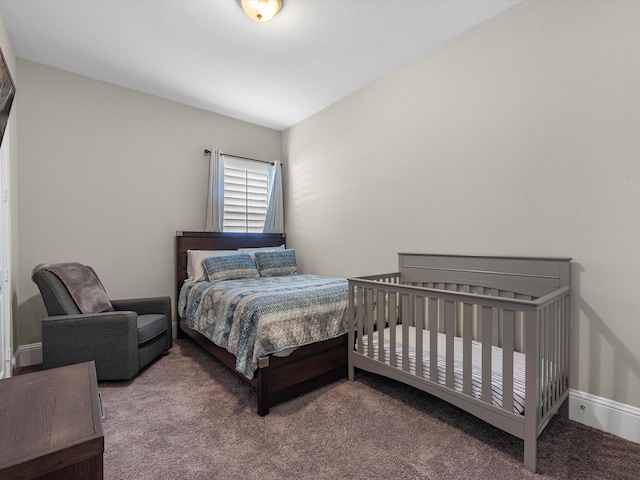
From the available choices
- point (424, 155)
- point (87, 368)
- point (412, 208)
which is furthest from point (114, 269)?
point (424, 155)

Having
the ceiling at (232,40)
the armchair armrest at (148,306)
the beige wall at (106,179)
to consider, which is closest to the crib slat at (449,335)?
the ceiling at (232,40)

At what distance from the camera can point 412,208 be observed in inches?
110

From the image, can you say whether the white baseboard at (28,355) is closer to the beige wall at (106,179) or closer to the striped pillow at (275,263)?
the beige wall at (106,179)

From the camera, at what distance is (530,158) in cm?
208

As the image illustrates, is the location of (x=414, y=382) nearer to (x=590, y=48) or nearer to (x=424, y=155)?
(x=424, y=155)

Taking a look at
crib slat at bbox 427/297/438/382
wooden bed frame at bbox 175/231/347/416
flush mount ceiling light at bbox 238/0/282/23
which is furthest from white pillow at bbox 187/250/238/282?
crib slat at bbox 427/297/438/382

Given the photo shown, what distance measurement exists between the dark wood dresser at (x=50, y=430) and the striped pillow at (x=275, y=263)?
90.7 inches

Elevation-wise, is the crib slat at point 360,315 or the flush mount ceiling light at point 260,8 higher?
the flush mount ceiling light at point 260,8

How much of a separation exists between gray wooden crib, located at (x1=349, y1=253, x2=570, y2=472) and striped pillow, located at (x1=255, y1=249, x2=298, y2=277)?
138cm

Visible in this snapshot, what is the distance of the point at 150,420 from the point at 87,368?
69 centimetres

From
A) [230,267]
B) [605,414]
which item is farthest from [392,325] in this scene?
[230,267]

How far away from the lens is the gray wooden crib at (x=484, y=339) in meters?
1.50

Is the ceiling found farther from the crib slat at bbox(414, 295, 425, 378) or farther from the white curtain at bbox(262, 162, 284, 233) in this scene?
the crib slat at bbox(414, 295, 425, 378)

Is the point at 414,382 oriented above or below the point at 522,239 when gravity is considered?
below
